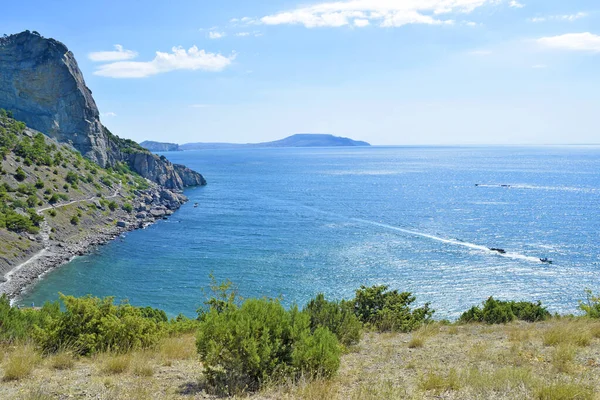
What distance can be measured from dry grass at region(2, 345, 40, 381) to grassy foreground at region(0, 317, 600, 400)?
19 mm

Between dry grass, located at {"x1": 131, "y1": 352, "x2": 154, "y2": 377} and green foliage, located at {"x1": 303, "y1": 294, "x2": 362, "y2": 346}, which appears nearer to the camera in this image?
dry grass, located at {"x1": 131, "y1": 352, "x2": 154, "y2": 377}

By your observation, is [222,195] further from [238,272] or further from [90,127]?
[238,272]

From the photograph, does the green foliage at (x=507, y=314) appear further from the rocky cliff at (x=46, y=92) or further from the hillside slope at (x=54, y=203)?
the rocky cliff at (x=46, y=92)

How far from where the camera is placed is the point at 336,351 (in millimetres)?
8234

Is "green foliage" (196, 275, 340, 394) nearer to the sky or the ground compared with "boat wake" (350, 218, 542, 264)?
nearer to the sky

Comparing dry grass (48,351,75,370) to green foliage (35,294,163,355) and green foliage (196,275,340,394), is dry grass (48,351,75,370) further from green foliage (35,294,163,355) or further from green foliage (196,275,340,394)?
green foliage (196,275,340,394)

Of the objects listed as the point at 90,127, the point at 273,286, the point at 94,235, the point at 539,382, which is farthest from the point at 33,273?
the point at 90,127

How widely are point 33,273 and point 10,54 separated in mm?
78389

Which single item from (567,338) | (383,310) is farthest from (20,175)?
(567,338)

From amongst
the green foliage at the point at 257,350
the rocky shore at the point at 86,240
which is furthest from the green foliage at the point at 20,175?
the green foliage at the point at 257,350

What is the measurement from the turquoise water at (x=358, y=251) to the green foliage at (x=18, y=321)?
24.4 meters

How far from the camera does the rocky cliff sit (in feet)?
328

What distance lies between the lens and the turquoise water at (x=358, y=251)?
1654 inches

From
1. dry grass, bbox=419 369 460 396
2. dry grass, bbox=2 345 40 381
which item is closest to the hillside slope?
dry grass, bbox=2 345 40 381
